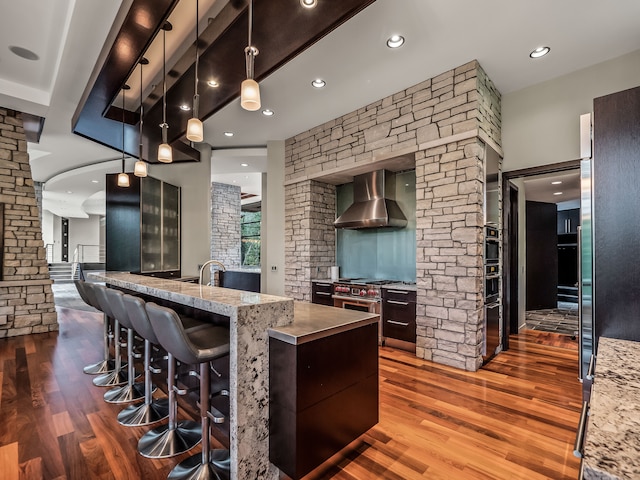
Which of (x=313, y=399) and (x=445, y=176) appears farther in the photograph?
(x=445, y=176)

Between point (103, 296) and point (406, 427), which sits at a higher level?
point (103, 296)

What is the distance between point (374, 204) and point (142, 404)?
354cm

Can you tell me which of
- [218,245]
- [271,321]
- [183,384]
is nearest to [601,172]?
[271,321]

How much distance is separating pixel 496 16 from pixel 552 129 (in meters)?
1.65

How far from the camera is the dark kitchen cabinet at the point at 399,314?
391cm

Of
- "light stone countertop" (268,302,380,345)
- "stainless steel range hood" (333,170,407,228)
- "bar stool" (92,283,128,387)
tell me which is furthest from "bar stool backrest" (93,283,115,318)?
"stainless steel range hood" (333,170,407,228)

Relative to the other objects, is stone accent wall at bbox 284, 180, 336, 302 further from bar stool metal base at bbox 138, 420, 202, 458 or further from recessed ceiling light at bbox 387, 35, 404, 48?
bar stool metal base at bbox 138, 420, 202, 458

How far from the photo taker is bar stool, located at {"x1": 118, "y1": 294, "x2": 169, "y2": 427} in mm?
2064

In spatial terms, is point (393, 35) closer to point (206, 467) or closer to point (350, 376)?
point (350, 376)

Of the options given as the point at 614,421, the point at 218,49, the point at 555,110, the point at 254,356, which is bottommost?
the point at 254,356

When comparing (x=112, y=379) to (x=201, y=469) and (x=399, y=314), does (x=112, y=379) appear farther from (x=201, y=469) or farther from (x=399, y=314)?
(x=399, y=314)

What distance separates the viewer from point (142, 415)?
2391 millimetres

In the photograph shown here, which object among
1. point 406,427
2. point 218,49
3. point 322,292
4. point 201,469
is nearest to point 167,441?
point 201,469

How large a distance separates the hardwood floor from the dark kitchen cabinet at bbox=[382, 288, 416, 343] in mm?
413
